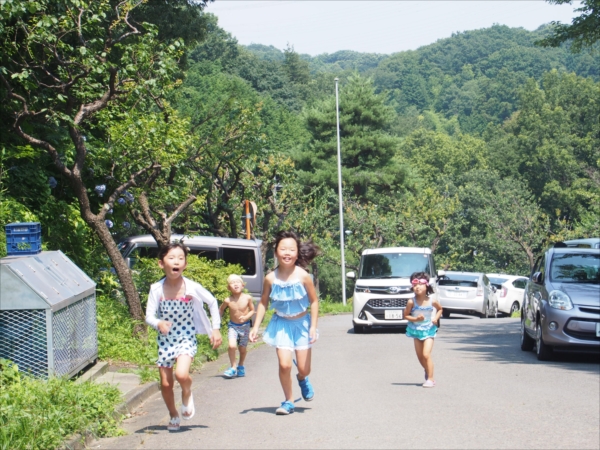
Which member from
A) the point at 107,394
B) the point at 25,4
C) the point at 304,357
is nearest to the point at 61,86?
the point at 25,4

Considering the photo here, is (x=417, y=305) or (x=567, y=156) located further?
(x=567, y=156)

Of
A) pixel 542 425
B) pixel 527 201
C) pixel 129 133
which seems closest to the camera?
pixel 542 425

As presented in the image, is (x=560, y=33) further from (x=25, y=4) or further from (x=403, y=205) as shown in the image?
(x=403, y=205)

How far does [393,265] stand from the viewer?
1998cm

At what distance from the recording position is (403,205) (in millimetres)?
57344

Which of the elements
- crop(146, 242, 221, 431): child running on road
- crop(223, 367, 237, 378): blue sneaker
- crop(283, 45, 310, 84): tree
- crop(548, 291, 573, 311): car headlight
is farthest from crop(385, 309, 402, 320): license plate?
crop(283, 45, 310, 84): tree

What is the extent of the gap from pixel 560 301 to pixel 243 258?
1228 cm

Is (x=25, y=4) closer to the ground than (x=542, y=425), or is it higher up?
higher up

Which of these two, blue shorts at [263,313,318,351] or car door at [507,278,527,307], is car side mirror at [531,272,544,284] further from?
car door at [507,278,527,307]

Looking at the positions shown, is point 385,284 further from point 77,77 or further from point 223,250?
point 77,77

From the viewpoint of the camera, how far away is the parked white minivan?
19047 mm

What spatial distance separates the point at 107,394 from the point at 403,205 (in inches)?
1953

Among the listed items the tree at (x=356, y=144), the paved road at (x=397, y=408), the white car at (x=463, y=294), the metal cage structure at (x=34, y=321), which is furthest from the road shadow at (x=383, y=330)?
the tree at (x=356, y=144)

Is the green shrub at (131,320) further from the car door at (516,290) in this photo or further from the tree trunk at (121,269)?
the car door at (516,290)
